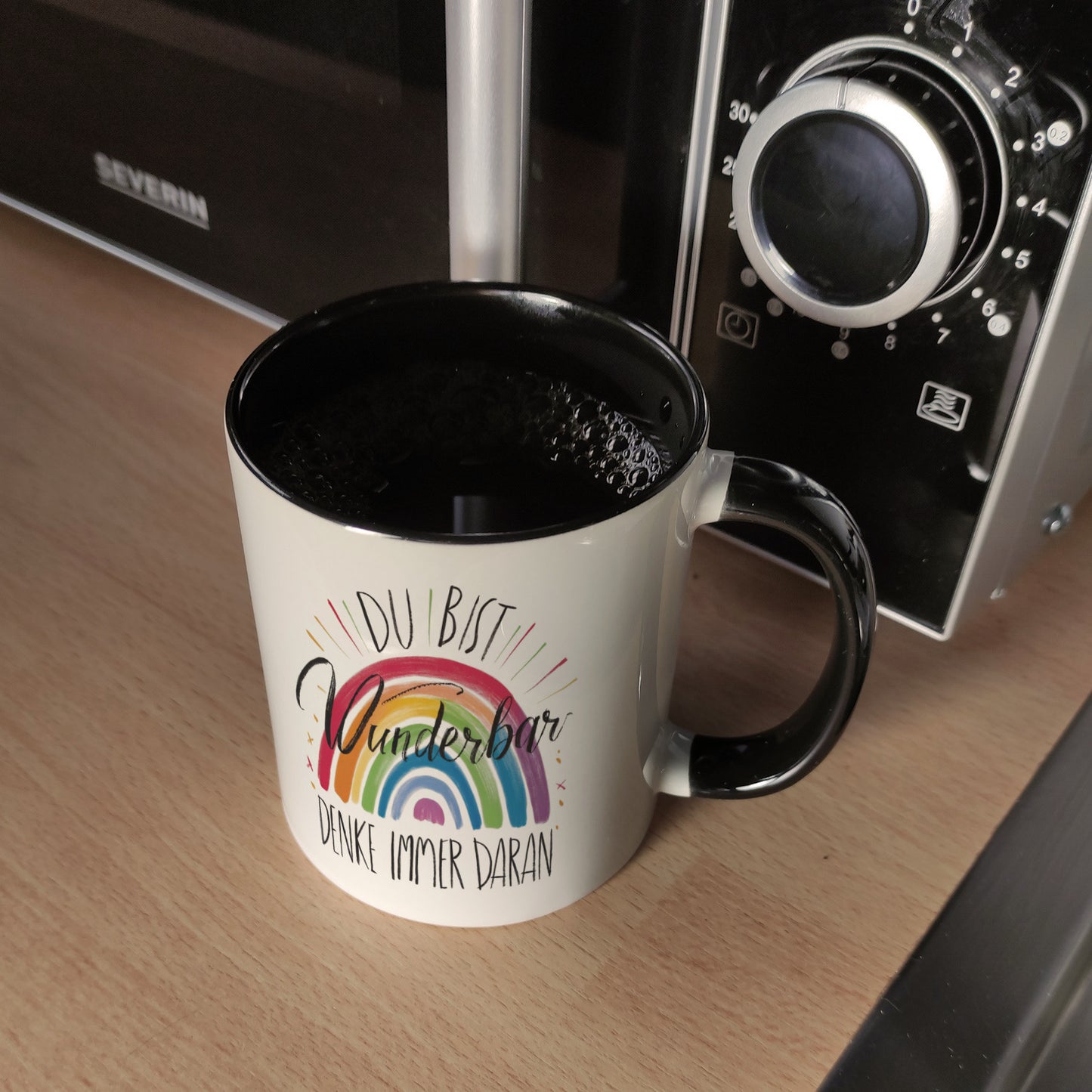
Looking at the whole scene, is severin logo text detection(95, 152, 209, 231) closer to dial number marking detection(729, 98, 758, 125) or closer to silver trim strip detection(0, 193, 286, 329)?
silver trim strip detection(0, 193, 286, 329)

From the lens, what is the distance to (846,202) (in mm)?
295

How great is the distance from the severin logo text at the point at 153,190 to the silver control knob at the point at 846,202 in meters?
0.25

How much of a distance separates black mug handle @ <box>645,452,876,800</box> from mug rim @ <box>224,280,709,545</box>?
2cm

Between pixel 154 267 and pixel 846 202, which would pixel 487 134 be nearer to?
pixel 846 202

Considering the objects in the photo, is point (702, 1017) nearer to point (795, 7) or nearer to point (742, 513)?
point (742, 513)

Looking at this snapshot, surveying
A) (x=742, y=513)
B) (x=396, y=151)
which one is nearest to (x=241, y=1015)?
(x=742, y=513)

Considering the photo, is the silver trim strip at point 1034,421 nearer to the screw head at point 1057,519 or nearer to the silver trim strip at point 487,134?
the screw head at point 1057,519

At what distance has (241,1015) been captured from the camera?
0.28 metres

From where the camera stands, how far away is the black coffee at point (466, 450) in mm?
308

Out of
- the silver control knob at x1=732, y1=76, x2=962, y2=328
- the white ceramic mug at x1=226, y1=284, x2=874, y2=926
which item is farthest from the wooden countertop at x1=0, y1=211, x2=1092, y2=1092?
the silver control knob at x1=732, y1=76, x2=962, y2=328

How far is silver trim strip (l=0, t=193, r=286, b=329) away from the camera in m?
0.48

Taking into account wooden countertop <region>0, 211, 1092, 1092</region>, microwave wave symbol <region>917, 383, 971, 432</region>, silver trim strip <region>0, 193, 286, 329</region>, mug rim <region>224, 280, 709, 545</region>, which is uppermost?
mug rim <region>224, 280, 709, 545</region>

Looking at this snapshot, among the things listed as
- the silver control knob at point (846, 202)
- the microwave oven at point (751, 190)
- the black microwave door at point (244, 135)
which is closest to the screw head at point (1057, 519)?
the microwave oven at point (751, 190)

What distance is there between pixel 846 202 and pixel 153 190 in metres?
0.31
